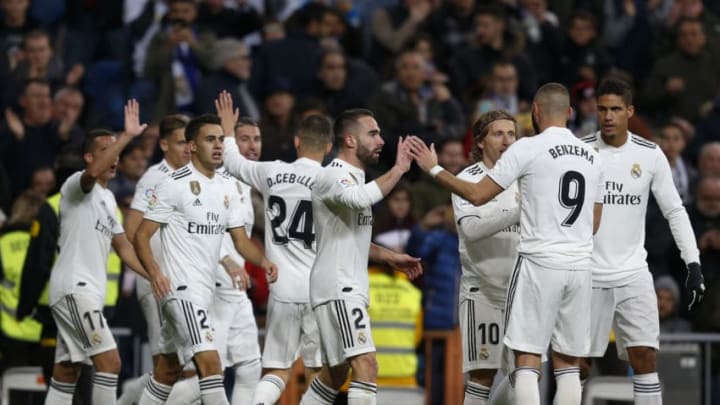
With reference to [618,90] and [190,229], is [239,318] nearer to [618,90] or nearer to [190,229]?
[190,229]

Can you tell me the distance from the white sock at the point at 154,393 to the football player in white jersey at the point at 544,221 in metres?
2.90

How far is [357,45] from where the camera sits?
20688 mm

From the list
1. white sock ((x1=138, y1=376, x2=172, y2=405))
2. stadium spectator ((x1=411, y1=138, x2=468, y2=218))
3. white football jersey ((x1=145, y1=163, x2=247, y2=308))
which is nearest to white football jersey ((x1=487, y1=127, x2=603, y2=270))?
white football jersey ((x1=145, y1=163, x2=247, y2=308))

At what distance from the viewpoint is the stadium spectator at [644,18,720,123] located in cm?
2017

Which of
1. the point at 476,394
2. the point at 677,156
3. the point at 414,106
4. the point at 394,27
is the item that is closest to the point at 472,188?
the point at 476,394

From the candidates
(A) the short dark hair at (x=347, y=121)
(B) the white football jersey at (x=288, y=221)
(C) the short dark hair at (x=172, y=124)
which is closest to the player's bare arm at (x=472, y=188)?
(A) the short dark hair at (x=347, y=121)

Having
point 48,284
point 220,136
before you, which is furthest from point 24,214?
point 220,136

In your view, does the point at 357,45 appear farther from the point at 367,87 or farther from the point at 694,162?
the point at 694,162

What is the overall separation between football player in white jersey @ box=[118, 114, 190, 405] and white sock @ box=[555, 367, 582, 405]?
357 cm

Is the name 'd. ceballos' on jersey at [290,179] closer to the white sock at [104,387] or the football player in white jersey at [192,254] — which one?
the football player in white jersey at [192,254]

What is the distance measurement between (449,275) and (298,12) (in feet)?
17.0

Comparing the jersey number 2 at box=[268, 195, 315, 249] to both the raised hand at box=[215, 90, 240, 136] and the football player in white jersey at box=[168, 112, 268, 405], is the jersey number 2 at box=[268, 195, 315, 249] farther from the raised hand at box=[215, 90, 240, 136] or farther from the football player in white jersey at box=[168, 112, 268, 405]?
the raised hand at box=[215, 90, 240, 136]

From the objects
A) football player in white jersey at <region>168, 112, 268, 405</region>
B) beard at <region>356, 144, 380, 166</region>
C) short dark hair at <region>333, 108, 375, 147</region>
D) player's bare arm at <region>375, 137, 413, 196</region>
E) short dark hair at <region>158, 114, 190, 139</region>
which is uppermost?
short dark hair at <region>158, 114, 190, 139</region>

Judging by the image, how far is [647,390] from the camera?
12.6 metres
